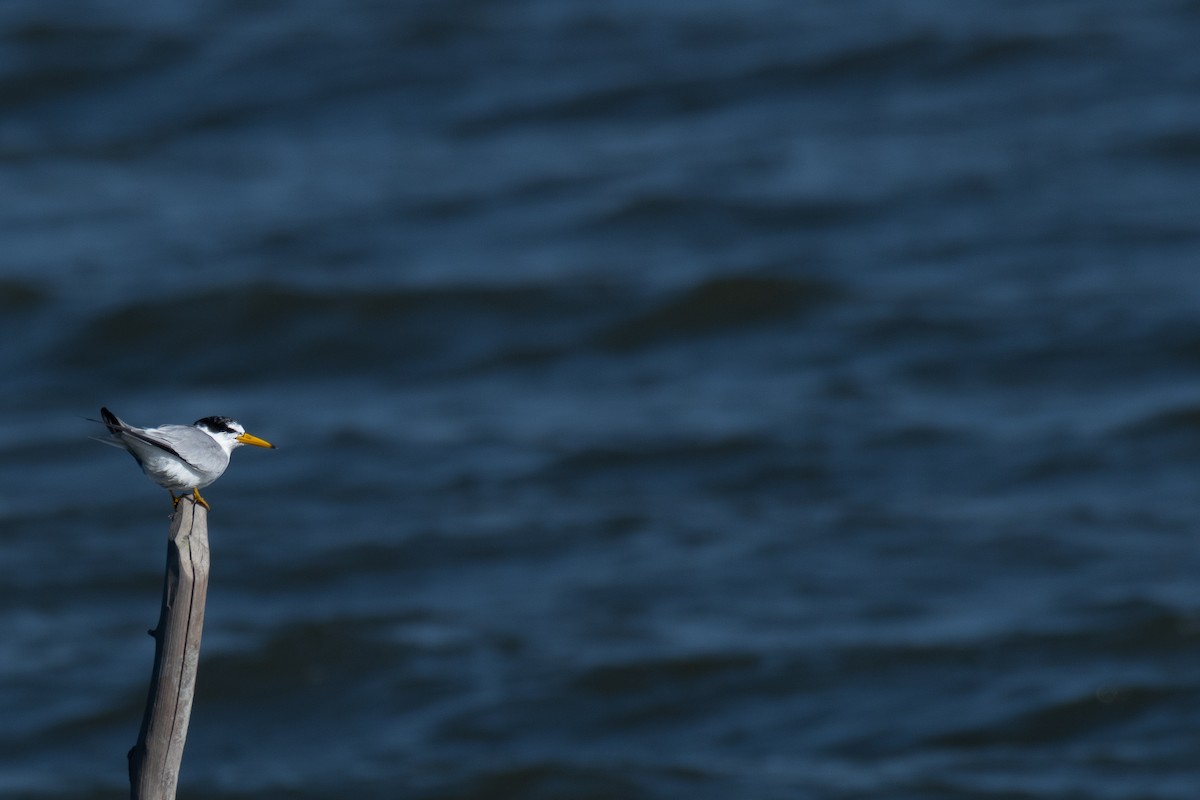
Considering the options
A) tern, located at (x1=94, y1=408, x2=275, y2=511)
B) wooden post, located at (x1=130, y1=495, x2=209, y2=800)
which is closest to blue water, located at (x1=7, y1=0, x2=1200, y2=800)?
tern, located at (x1=94, y1=408, x2=275, y2=511)

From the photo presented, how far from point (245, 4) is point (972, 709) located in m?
21.1

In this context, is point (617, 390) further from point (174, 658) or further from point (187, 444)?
point (174, 658)

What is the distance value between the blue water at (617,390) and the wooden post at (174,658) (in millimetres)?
7071

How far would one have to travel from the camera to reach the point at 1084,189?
22.1m

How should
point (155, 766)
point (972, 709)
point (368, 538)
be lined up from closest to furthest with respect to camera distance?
1. point (155, 766)
2. point (972, 709)
3. point (368, 538)

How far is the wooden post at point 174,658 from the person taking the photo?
539 centimetres

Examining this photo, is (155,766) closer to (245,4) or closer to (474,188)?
(474,188)

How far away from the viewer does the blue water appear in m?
13.5

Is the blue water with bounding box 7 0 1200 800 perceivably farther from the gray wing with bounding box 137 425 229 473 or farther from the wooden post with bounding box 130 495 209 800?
the wooden post with bounding box 130 495 209 800

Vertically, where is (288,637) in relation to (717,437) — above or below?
below

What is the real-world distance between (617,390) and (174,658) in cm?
1349

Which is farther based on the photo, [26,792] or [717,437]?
[717,437]

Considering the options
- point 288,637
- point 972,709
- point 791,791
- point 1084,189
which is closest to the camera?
point 791,791

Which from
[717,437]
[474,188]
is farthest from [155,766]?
[474,188]
